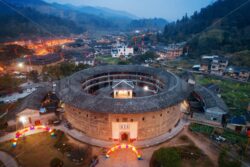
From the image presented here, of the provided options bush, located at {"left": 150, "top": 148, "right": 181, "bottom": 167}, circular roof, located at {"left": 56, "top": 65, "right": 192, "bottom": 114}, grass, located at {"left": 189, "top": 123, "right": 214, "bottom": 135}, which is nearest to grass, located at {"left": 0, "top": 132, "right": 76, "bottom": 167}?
circular roof, located at {"left": 56, "top": 65, "right": 192, "bottom": 114}

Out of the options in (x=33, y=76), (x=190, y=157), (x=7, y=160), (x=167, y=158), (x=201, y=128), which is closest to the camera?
(x=167, y=158)

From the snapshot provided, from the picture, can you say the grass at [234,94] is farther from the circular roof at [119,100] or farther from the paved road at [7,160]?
the paved road at [7,160]

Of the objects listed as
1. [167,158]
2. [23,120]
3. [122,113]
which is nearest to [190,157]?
[167,158]

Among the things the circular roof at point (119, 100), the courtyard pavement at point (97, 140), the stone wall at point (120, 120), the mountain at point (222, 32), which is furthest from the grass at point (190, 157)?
the mountain at point (222, 32)

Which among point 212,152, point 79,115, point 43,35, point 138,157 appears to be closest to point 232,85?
point 212,152

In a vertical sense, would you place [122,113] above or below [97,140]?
above

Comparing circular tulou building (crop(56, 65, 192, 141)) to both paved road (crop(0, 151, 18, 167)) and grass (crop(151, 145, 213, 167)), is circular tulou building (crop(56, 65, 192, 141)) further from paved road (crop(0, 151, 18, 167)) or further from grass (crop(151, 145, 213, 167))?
paved road (crop(0, 151, 18, 167))

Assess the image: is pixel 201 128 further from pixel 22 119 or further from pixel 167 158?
Result: pixel 22 119
